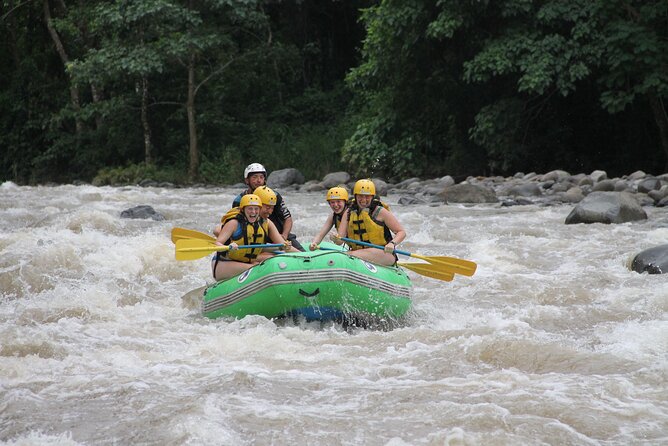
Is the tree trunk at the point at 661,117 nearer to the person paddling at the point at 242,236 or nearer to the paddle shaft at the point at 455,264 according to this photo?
the paddle shaft at the point at 455,264

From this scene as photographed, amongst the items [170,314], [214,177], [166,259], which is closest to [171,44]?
[214,177]

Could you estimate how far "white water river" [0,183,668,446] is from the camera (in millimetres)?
4121

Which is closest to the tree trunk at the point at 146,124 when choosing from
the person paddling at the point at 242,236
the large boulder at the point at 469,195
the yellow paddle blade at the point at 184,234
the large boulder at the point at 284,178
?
the large boulder at the point at 284,178

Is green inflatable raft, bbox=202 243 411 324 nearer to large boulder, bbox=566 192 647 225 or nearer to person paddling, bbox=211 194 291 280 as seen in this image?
person paddling, bbox=211 194 291 280

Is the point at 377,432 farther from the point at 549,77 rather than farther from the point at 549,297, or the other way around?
the point at 549,77

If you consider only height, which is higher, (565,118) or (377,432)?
(565,118)

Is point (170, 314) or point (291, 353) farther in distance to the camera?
point (170, 314)

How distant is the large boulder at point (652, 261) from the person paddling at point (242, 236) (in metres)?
3.18

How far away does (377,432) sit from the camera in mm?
4090

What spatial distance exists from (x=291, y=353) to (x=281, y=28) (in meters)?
18.1

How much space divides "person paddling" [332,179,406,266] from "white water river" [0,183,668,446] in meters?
0.57

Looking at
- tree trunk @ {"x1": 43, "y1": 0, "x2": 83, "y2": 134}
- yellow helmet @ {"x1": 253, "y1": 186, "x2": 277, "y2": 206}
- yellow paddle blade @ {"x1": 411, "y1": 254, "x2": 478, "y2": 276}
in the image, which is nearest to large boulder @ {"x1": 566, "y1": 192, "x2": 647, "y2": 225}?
yellow paddle blade @ {"x1": 411, "y1": 254, "x2": 478, "y2": 276}

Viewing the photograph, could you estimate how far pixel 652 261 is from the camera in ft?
25.6

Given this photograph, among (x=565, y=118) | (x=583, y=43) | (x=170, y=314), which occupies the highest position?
(x=583, y=43)
